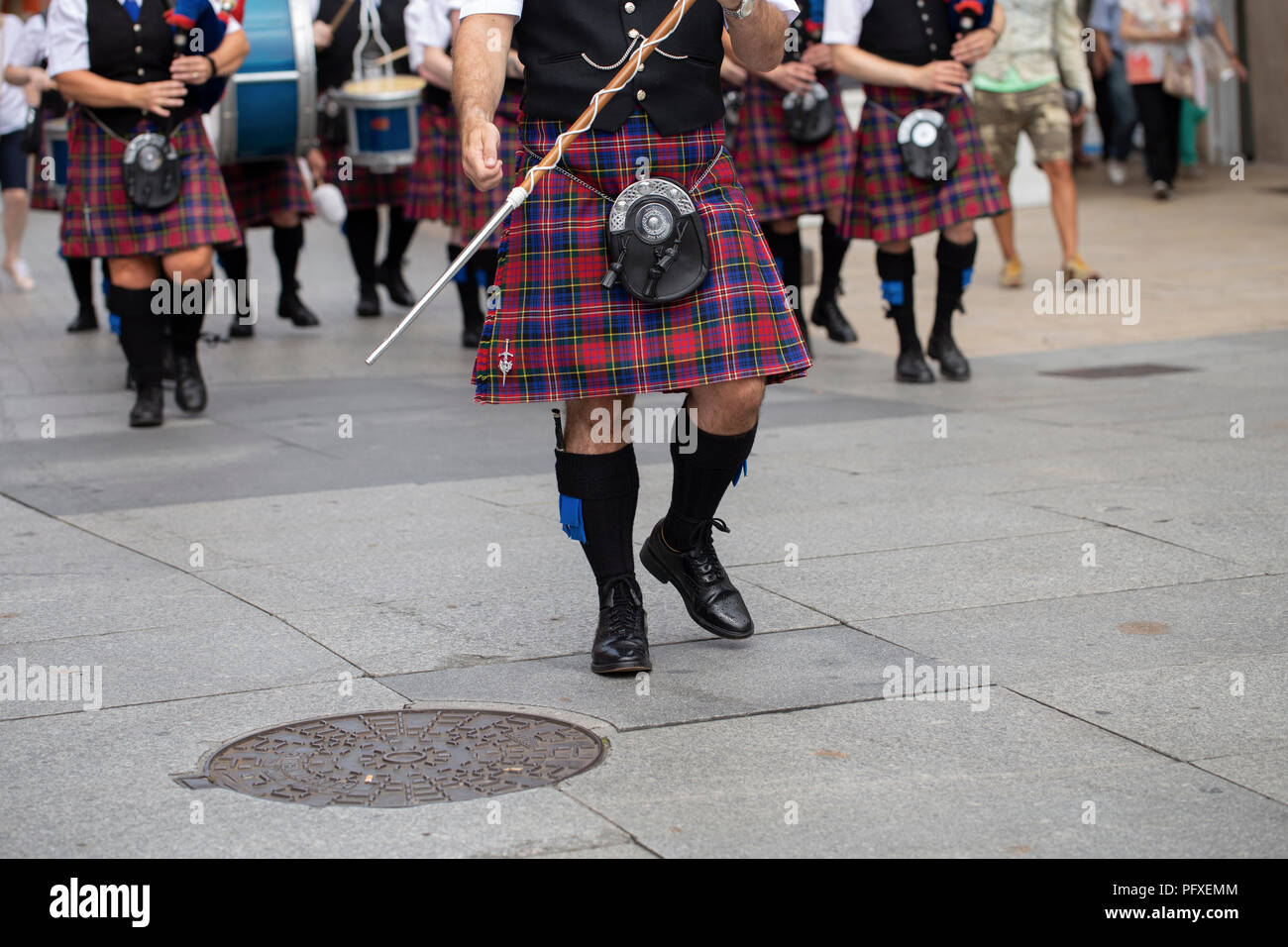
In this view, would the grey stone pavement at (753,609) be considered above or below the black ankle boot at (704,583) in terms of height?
below

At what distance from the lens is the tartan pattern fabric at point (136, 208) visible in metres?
6.34

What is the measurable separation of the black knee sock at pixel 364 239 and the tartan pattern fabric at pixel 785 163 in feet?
8.36

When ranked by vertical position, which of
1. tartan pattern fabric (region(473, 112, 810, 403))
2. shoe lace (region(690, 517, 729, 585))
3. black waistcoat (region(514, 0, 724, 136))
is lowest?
shoe lace (region(690, 517, 729, 585))

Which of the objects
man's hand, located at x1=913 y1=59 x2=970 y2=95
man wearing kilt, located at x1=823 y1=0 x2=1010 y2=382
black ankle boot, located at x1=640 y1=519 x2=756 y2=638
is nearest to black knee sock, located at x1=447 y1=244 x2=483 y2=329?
man wearing kilt, located at x1=823 y1=0 x2=1010 y2=382

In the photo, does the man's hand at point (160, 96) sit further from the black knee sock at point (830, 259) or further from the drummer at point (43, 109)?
the black knee sock at point (830, 259)

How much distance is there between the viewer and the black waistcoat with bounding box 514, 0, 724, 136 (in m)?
3.45

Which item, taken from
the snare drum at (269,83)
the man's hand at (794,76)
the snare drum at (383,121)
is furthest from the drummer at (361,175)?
the man's hand at (794,76)

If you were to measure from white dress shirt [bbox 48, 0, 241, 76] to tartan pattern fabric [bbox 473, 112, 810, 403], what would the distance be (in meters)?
3.15

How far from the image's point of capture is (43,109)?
9.82m

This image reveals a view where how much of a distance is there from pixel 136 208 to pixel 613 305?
3.31m

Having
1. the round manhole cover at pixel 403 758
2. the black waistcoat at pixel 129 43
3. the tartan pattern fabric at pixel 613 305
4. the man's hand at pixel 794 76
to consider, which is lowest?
the round manhole cover at pixel 403 758

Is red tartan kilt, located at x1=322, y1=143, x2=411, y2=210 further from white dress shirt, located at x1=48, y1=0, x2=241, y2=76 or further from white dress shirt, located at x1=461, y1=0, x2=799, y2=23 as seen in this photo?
white dress shirt, located at x1=461, y1=0, x2=799, y2=23

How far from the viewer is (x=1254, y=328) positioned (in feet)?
26.5

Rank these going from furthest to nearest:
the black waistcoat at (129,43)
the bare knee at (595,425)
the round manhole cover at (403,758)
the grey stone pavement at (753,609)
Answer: the black waistcoat at (129,43) → the bare knee at (595,425) → the round manhole cover at (403,758) → the grey stone pavement at (753,609)
